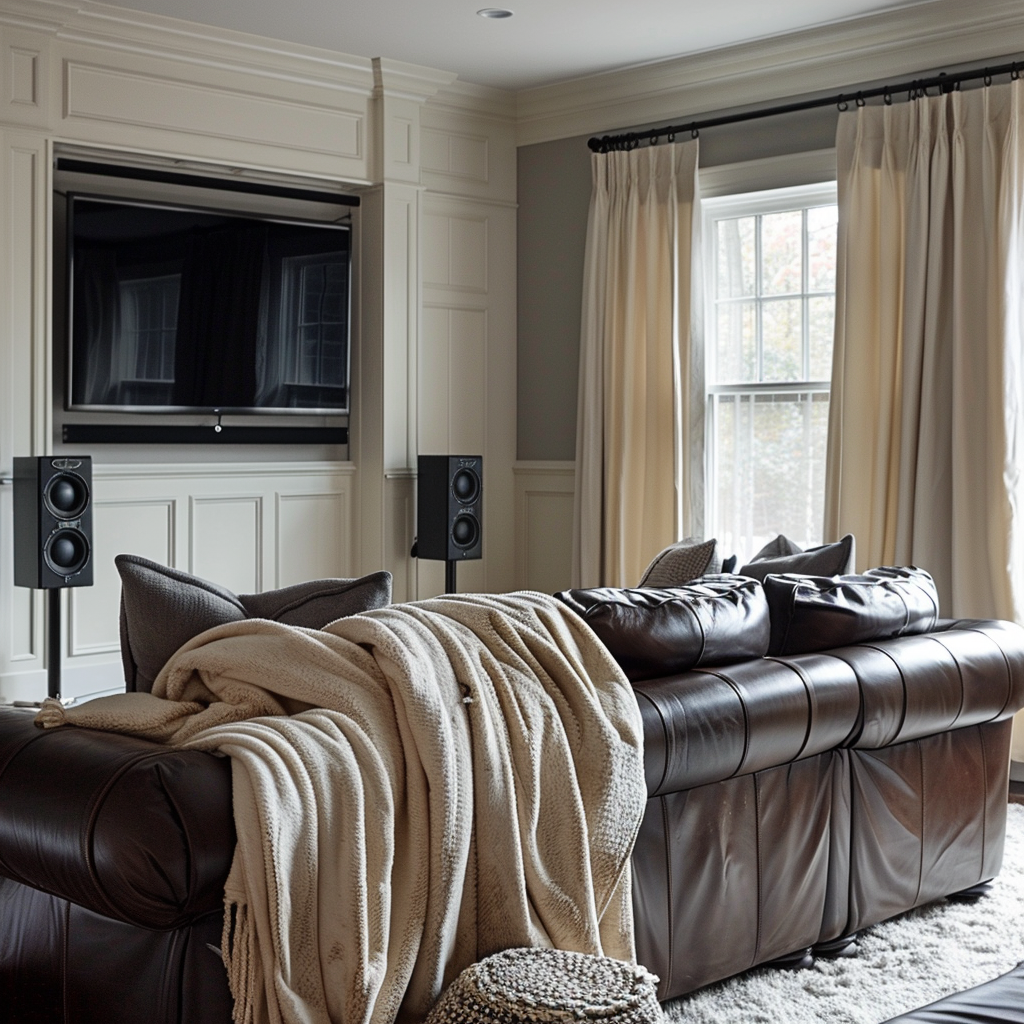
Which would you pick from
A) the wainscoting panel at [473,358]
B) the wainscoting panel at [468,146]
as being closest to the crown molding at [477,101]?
the wainscoting panel at [468,146]

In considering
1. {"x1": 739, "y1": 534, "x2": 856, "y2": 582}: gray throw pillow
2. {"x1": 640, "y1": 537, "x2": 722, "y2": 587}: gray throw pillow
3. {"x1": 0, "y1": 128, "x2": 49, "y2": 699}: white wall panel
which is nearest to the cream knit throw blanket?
{"x1": 640, "y1": 537, "x2": 722, "y2": 587}: gray throw pillow

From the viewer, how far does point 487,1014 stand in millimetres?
1688

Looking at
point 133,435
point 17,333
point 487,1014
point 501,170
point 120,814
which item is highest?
point 501,170

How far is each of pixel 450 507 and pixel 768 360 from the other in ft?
5.15

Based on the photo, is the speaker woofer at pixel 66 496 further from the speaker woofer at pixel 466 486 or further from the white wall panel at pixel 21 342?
the speaker woofer at pixel 466 486

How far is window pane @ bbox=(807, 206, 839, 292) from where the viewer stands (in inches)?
213

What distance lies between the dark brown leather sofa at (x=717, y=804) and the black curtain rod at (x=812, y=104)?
2.51 meters

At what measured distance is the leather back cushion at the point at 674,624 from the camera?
7.95 feet

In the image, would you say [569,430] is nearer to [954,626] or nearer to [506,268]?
[506,268]

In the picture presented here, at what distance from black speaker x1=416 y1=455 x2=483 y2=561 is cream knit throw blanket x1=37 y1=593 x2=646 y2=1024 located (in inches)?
135

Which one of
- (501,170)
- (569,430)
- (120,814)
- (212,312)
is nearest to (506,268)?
(501,170)

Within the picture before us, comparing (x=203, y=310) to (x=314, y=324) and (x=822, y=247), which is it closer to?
(x=314, y=324)

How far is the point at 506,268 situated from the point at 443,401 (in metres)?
0.81

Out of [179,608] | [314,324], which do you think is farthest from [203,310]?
[179,608]
